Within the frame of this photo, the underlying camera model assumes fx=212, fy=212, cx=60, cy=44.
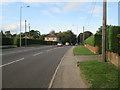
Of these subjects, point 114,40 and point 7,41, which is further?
point 7,41

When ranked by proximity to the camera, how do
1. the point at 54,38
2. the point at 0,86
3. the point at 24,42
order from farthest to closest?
the point at 54,38 < the point at 24,42 < the point at 0,86

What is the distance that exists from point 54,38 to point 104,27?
143856 millimetres

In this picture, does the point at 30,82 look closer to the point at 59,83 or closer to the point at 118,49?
the point at 59,83

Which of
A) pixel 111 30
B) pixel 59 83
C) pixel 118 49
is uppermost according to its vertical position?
pixel 111 30

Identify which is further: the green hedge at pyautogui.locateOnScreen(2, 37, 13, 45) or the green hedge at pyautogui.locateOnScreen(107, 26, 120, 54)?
the green hedge at pyautogui.locateOnScreen(2, 37, 13, 45)

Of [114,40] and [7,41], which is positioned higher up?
[114,40]

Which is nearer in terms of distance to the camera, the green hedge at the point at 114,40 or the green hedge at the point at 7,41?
the green hedge at the point at 114,40

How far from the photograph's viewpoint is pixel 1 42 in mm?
52500

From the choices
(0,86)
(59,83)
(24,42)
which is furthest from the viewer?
(24,42)

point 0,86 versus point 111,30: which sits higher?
point 111,30

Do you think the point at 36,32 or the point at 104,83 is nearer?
the point at 104,83

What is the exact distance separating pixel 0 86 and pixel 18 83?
72 centimetres

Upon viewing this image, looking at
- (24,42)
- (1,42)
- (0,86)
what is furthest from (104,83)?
(24,42)

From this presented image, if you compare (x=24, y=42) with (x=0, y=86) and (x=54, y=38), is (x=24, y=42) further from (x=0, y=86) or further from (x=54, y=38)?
(x=54, y=38)
